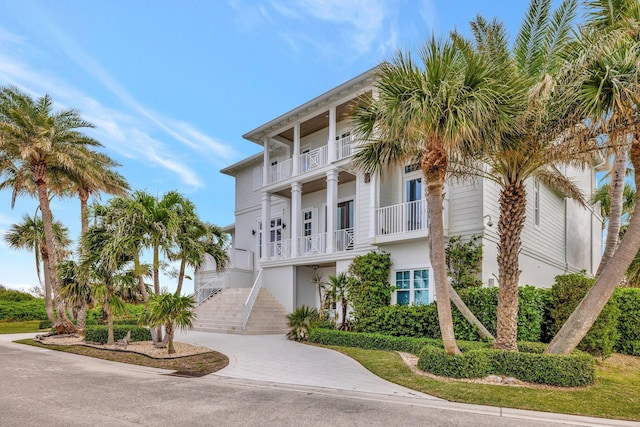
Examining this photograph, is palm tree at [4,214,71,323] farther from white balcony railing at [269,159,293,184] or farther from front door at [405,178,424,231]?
front door at [405,178,424,231]

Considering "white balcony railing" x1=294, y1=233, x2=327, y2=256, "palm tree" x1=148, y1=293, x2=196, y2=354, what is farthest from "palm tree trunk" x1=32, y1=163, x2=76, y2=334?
"white balcony railing" x1=294, y1=233, x2=327, y2=256

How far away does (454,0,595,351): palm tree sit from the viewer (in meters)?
8.71

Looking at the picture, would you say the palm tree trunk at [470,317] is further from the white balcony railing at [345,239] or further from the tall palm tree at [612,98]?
the white balcony railing at [345,239]

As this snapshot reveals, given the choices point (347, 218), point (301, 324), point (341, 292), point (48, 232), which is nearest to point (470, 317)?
point (341, 292)

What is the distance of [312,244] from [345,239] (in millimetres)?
1721

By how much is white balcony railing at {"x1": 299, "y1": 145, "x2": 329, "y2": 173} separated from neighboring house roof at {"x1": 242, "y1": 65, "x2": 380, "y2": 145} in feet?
5.59

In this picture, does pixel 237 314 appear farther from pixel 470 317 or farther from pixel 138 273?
pixel 470 317

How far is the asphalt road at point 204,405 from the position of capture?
5.95 meters

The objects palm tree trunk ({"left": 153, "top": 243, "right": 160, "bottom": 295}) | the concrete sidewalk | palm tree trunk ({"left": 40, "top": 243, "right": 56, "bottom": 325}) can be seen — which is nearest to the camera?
the concrete sidewalk

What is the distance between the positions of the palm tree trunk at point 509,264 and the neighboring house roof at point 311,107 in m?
6.70

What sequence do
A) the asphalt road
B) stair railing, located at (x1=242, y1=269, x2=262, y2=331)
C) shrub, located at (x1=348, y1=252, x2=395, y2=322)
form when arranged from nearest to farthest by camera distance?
1. the asphalt road
2. shrub, located at (x1=348, y1=252, x2=395, y2=322)
3. stair railing, located at (x1=242, y1=269, x2=262, y2=331)

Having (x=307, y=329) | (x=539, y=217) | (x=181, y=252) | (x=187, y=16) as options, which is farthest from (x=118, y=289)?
(x=539, y=217)

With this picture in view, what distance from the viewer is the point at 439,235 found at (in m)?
9.08

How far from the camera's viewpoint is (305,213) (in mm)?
21781
